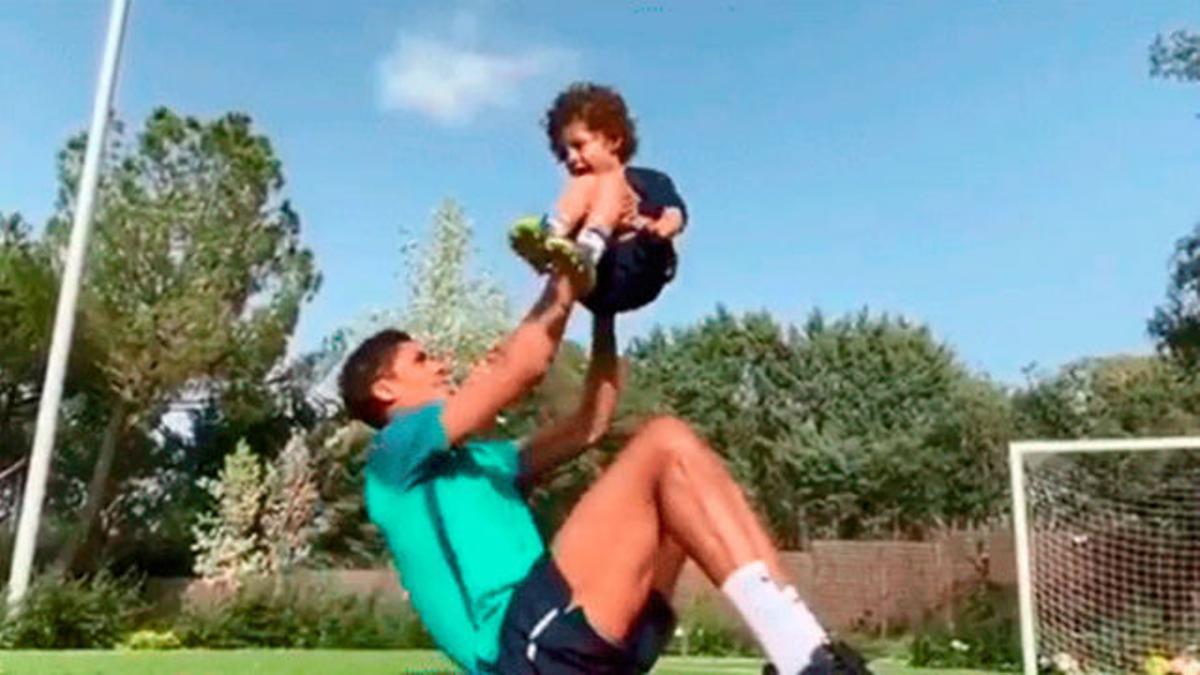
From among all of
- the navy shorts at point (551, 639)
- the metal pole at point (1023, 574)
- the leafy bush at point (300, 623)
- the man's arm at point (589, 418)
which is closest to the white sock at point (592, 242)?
the man's arm at point (589, 418)

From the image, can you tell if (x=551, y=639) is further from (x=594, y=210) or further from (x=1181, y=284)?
(x=1181, y=284)

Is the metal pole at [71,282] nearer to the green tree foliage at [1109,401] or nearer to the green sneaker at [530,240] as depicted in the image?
the green sneaker at [530,240]

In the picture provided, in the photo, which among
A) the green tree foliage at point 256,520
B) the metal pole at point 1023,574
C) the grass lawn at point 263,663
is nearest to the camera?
the metal pole at point 1023,574

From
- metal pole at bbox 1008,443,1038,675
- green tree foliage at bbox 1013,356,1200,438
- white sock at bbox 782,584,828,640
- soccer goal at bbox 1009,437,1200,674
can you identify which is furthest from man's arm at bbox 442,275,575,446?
green tree foliage at bbox 1013,356,1200,438

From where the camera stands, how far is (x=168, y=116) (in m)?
24.4

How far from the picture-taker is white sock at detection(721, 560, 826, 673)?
237cm

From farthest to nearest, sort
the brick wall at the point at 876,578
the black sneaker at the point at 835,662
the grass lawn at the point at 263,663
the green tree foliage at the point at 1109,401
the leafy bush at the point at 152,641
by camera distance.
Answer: the green tree foliage at the point at 1109,401 → the brick wall at the point at 876,578 → the leafy bush at the point at 152,641 → the grass lawn at the point at 263,663 → the black sneaker at the point at 835,662

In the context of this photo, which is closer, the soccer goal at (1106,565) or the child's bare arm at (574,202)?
the child's bare arm at (574,202)

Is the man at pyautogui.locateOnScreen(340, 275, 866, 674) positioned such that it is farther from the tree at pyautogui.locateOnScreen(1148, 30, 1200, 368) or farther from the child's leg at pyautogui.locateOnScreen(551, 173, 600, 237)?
the tree at pyautogui.locateOnScreen(1148, 30, 1200, 368)

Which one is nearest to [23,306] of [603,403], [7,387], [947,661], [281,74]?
[7,387]

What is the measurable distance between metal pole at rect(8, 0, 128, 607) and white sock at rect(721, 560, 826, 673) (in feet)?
41.6

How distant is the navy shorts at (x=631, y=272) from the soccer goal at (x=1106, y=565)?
8145mm

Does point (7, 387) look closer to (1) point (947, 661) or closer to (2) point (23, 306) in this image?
(2) point (23, 306)

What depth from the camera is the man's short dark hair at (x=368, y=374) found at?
9.32ft
